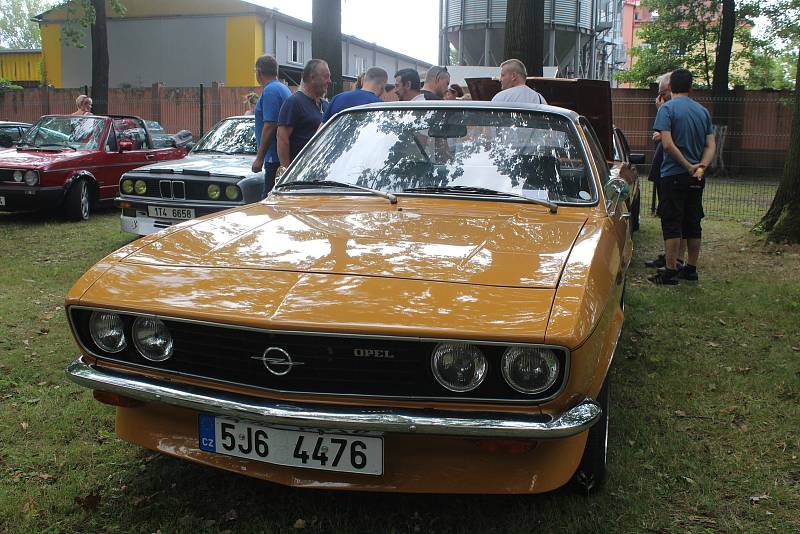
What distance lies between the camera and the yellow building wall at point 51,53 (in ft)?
128

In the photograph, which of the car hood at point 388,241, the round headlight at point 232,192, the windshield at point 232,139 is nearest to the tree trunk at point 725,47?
the windshield at point 232,139

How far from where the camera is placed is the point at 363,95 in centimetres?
693

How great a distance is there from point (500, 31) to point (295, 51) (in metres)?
16.7

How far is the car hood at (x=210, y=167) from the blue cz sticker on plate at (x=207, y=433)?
18.2 feet

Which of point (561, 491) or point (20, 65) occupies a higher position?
point (20, 65)

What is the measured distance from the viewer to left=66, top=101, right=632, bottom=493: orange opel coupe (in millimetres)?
2441

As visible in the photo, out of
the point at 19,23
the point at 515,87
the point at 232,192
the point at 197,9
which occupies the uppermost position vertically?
the point at 19,23

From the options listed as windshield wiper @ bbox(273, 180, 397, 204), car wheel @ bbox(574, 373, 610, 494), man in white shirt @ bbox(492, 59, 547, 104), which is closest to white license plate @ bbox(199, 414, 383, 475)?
car wheel @ bbox(574, 373, 610, 494)

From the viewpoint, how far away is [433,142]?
13.1 feet

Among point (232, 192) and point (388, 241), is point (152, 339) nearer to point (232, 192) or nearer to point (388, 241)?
point (388, 241)

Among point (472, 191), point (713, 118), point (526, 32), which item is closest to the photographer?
point (472, 191)

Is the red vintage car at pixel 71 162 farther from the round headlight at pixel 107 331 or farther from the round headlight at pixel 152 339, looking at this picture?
the round headlight at pixel 152 339

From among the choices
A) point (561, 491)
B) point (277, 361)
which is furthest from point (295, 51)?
point (277, 361)

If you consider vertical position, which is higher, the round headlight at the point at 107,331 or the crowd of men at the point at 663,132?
the crowd of men at the point at 663,132
